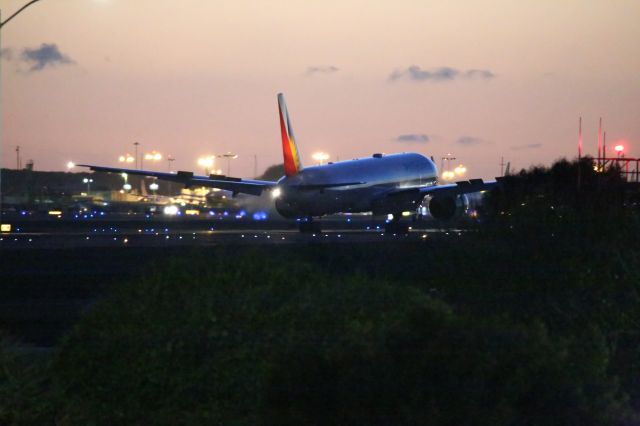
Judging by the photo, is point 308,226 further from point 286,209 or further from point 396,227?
point 396,227

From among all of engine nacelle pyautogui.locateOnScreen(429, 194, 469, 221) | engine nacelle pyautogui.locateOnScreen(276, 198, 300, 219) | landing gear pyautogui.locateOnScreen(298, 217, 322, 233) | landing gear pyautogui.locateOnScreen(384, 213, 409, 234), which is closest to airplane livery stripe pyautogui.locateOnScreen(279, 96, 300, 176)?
engine nacelle pyautogui.locateOnScreen(276, 198, 300, 219)

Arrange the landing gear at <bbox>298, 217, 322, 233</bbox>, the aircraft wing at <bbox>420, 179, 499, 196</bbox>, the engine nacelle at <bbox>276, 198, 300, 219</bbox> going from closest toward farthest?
the aircraft wing at <bbox>420, 179, 499, 196</bbox>
the engine nacelle at <bbox>276, 198, 300, 219</bbox>
the landing gear at <bbox>298, 217, 322, 233</bbox>

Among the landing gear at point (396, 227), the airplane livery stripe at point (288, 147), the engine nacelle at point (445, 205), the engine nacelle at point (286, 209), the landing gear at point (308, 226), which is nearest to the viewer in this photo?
the engine nacelle at point (445, 205)

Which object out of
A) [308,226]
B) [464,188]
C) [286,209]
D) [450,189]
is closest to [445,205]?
[450,189]

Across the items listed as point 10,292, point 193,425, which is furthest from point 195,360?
point 10,292

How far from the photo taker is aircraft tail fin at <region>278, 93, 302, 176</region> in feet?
153

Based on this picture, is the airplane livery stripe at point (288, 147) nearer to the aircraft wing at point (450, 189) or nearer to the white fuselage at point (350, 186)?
the white fuselage at point (350, 186)

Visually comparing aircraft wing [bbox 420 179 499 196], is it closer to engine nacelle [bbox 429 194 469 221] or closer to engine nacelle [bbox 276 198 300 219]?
engine nacelle [bbox 429 194 469 221]

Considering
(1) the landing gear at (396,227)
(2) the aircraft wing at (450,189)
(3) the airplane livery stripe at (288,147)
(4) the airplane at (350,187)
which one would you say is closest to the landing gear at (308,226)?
(4) the airplane at (350,187)

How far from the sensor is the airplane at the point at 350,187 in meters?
44.9

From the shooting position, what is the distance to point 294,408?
7.60 meters

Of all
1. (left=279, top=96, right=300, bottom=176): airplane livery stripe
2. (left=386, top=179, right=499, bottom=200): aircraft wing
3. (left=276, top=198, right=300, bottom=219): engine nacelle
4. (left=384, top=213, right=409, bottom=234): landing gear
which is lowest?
(left=384, top=213, right=409, bottom=234): landing gear

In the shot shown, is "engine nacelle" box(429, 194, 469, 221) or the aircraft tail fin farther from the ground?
the aircraft tail fin

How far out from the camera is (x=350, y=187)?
46.1 m
